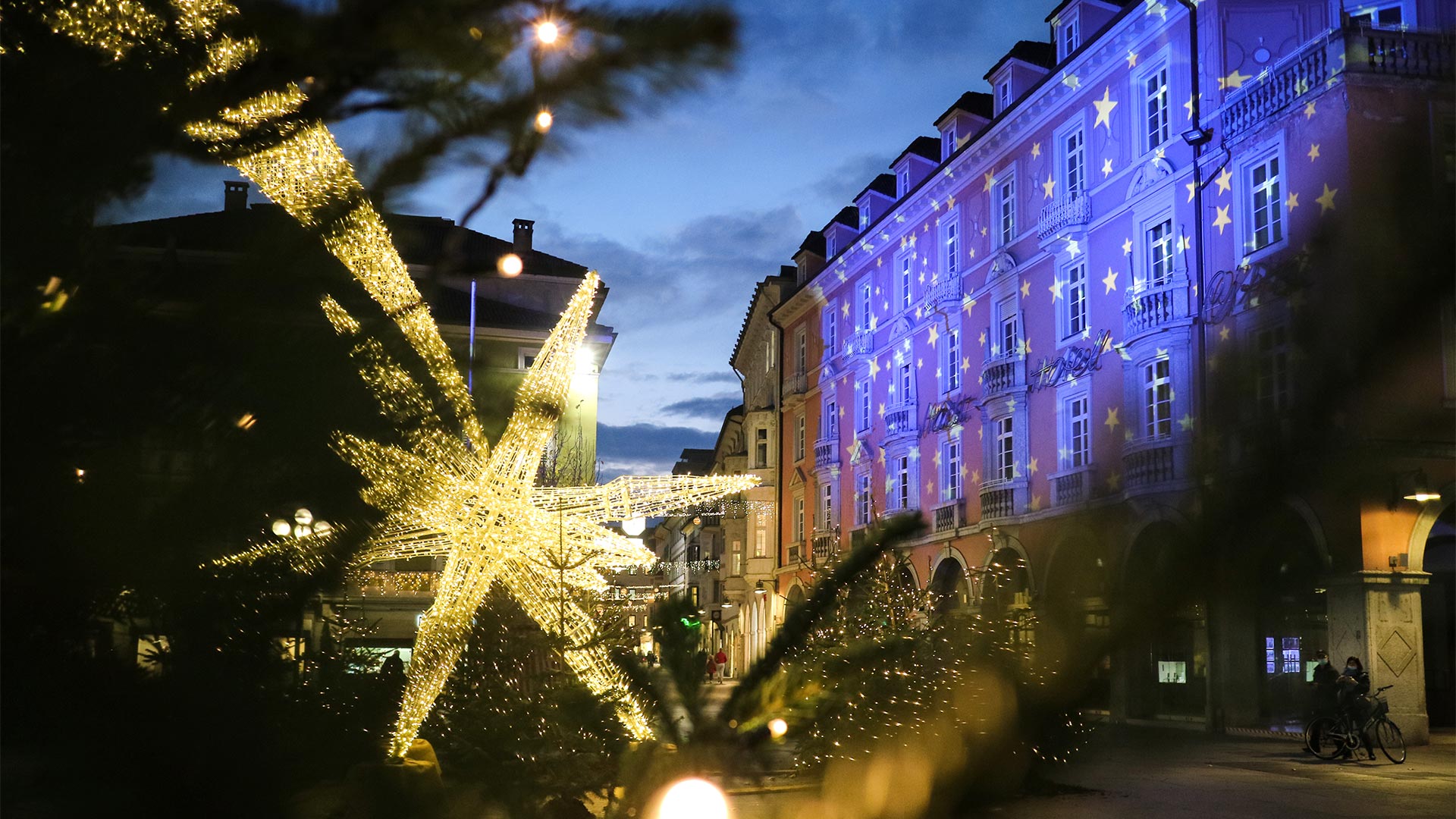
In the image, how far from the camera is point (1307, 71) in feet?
4.79

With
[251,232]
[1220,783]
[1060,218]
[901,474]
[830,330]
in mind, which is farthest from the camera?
[830,330]

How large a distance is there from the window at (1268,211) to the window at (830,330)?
35152 mm

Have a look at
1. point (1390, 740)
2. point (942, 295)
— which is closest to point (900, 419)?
point (1390, 740)

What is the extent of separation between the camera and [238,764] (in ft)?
3.91

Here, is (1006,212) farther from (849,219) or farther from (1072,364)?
(849,219)

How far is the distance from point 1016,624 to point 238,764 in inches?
29.4

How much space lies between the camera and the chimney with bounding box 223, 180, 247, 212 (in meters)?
1.60

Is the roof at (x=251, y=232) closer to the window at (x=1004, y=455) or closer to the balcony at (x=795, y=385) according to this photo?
the window at (x=1004, y=455)

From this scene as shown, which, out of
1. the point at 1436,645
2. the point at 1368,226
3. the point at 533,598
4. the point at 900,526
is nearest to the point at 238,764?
the point at 900,526

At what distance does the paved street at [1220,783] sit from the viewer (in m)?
1.04

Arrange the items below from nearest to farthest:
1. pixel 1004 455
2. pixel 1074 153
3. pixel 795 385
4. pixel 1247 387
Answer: pixel 1247 387 → pixel 1004 455 → pixel 1074 153 → pixel 795 385

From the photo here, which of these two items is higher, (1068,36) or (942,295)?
(1068,36)

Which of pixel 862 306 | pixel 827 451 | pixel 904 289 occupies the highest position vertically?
pixel 862 306

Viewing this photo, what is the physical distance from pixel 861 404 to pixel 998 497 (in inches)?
1364
